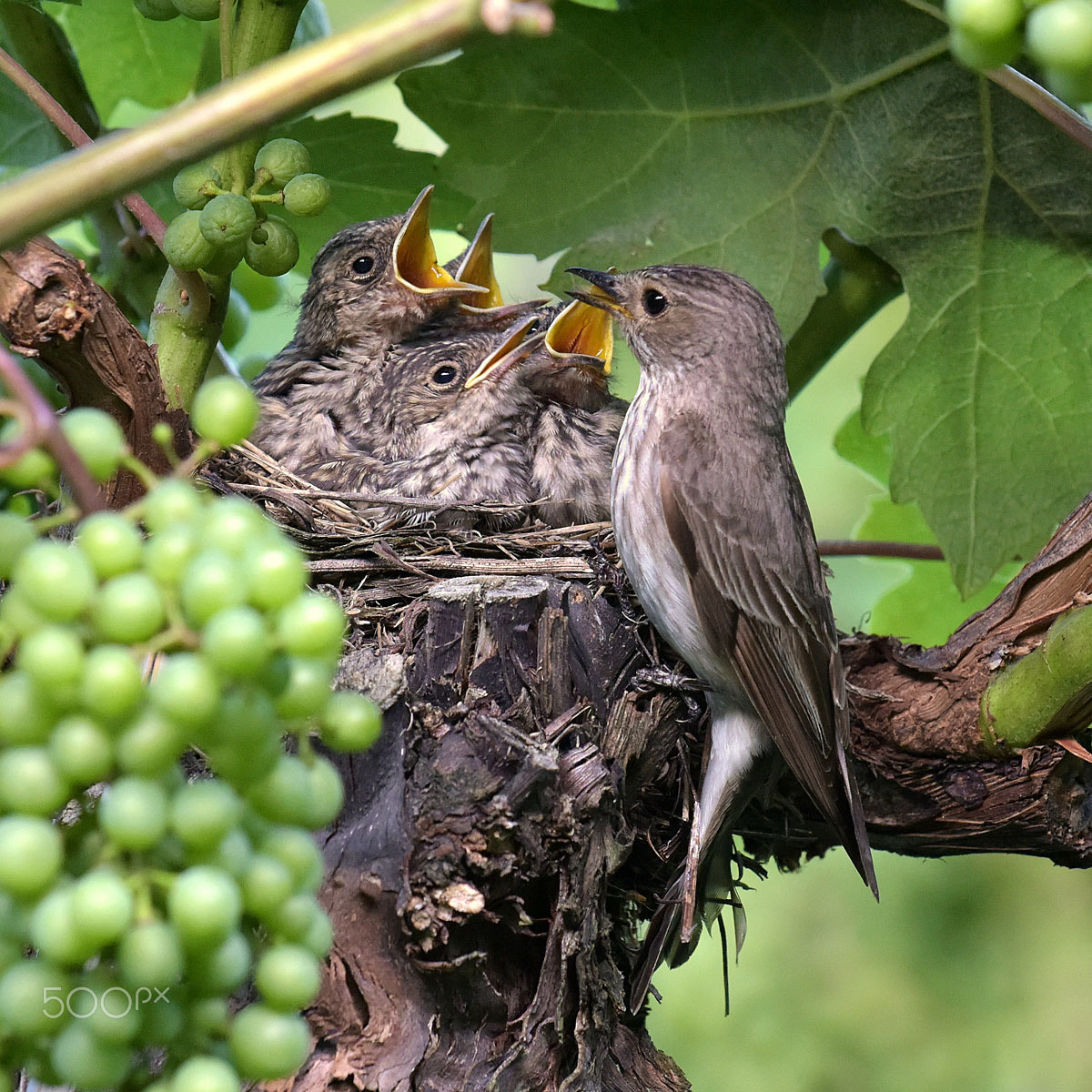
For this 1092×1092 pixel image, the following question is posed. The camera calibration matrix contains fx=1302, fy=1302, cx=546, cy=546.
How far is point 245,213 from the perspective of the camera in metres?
2.13

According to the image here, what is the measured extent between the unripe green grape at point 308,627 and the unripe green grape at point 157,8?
1.75 m

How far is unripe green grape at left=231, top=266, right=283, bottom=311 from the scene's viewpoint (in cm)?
356

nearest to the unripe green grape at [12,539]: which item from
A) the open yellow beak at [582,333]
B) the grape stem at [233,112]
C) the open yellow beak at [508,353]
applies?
the grape stem at [233,112]

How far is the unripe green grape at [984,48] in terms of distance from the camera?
1.11 meters

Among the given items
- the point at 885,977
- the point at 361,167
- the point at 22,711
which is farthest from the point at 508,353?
the point at 22,711

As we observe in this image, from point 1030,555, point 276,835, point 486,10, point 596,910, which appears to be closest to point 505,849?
point 596,910

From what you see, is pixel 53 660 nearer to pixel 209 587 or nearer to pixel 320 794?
pixel 209 587

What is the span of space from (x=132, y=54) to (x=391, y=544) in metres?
1.37

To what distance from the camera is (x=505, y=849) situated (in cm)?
189

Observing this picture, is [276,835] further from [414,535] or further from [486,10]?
[414,535]

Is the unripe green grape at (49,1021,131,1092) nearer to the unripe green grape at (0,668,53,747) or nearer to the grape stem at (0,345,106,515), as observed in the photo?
the unripe green grape at (0,668,53,747)

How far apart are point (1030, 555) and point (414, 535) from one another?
142 cm

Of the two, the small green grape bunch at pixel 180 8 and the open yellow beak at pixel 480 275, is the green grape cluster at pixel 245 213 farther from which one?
the open yellow beak at pixel 480 275

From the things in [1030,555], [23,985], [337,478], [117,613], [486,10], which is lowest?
[337,478]
